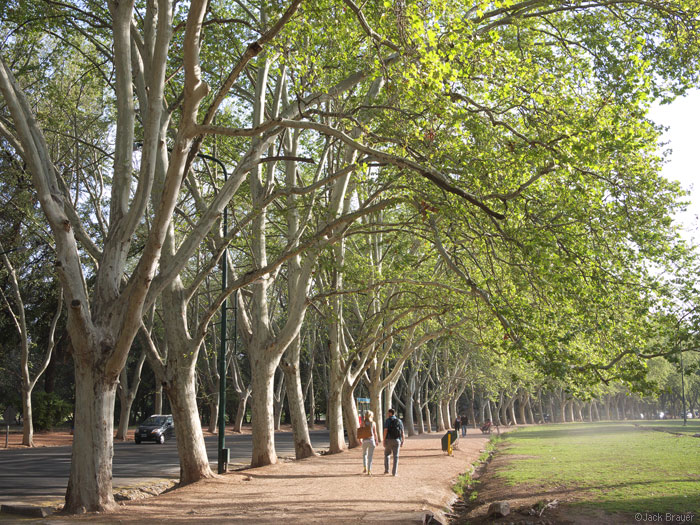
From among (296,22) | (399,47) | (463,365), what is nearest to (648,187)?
(399,47)

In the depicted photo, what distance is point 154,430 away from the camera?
34.6m

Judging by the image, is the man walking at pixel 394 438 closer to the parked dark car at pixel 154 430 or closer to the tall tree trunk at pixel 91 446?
the tall tree trunk at pixel 91 446

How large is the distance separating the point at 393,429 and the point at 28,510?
7.72 metres

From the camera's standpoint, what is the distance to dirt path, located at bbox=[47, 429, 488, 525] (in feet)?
30.1

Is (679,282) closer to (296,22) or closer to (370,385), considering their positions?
(296,22)

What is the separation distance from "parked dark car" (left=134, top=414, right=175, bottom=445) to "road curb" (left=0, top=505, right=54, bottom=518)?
24.8m

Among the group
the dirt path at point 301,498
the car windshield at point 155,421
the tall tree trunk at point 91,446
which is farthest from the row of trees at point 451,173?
the car windshield at point 155,421

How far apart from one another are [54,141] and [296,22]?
14754 mm

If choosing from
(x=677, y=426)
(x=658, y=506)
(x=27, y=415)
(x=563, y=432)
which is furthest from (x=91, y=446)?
(x=677, y=426)

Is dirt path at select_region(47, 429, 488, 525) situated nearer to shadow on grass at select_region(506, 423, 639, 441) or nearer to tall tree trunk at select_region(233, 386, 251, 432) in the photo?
shadow on grass at select_region(506, 423, 639, 441)

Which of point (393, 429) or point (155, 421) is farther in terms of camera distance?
point (155, 421)

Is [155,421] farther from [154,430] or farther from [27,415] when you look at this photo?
[27,415]

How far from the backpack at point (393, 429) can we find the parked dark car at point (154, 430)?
76.7 feet

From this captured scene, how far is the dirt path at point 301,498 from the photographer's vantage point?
9.16 metres
